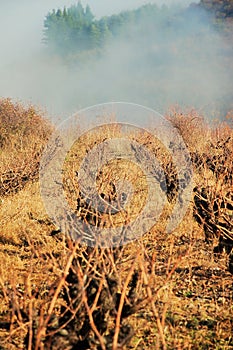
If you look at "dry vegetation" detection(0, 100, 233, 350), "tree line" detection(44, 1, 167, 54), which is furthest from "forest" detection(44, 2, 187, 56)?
"dry vegetation" detection(0, 100, 233, 350)

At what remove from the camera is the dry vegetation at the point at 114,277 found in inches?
110

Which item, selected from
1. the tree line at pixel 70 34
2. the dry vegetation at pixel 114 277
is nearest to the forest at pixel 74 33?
the tree line at pixel 70 34

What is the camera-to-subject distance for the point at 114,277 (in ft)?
11.0

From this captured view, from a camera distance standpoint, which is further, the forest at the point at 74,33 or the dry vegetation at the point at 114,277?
the forest at the point at 74,33

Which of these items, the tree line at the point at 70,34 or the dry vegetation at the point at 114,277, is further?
the tree line at the point at 70,34

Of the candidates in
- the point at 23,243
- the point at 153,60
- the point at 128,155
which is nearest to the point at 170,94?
the point at 153,60

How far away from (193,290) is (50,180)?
530 centimetres

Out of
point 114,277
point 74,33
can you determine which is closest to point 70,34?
point 74,33

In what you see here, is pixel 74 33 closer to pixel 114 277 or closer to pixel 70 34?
pixel 70 34

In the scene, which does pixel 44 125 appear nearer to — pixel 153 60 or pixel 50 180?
pixel 50 180

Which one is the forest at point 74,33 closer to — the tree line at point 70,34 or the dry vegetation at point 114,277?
the tree line at point 70,34

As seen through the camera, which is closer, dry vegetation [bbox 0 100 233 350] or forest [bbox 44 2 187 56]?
dry vegetation [bbox 0 100 233 350]

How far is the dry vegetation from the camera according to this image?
9.18 ft

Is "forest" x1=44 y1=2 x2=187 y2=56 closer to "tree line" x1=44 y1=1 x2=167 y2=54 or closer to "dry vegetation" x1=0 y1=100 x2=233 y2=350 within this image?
"tree line" x1=44 y1=1 x2=167 y2=54
